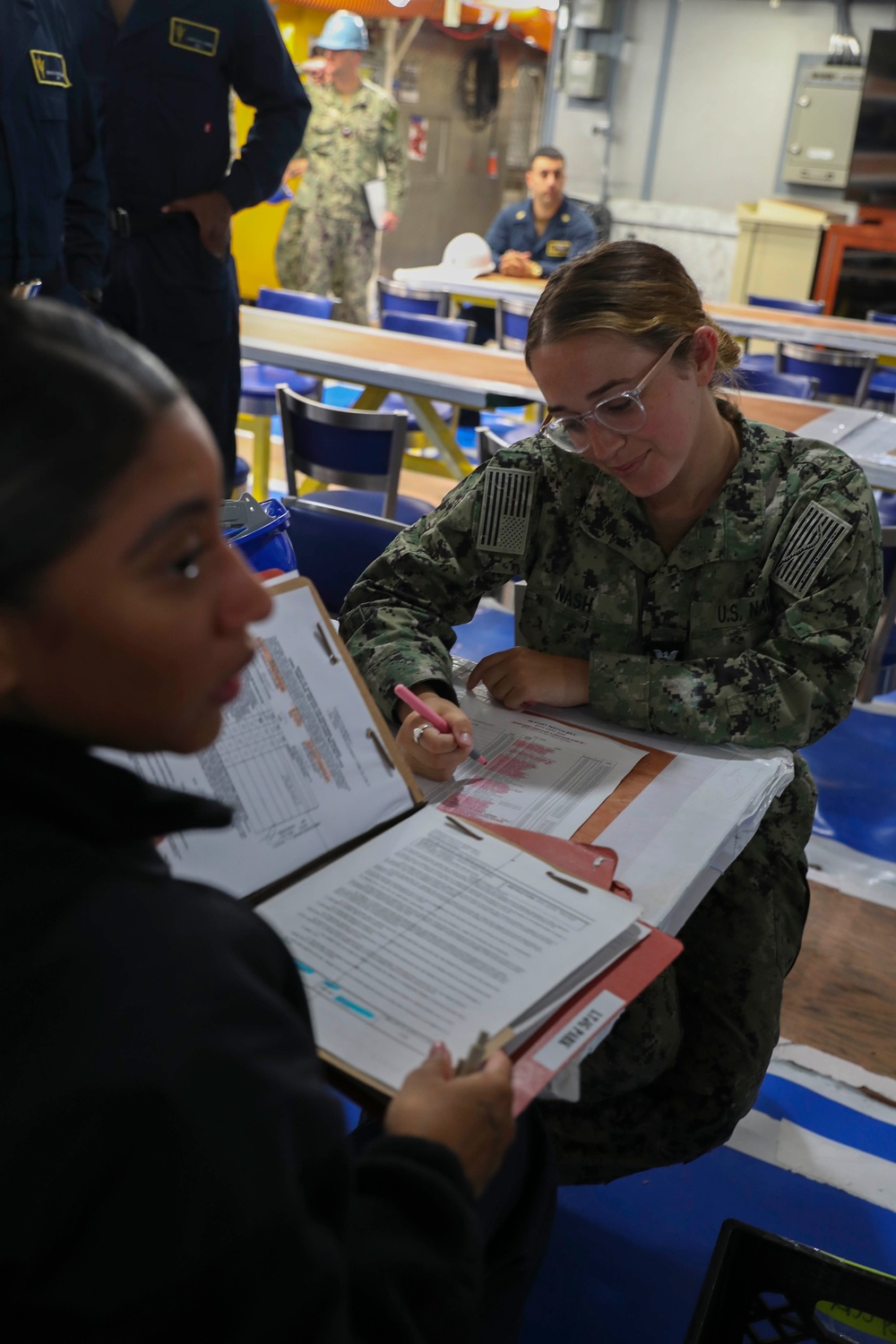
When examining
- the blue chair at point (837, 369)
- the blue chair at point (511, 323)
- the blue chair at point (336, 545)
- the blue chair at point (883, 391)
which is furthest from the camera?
the blue chair at point (883, 391)

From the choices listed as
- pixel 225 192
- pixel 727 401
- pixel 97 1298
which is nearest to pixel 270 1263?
pixel 97 1298

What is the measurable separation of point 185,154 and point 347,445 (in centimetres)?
90

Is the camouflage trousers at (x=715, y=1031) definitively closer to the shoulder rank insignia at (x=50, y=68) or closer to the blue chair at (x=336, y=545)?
the blue chair at (x=336, y=545)

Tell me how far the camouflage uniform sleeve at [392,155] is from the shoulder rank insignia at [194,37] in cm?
421

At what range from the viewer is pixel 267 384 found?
4.52m

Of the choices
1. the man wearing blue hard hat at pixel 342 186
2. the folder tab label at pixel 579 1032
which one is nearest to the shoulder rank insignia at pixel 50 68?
the folder tab label at pixel 579 1032

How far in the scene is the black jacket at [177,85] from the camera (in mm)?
2932

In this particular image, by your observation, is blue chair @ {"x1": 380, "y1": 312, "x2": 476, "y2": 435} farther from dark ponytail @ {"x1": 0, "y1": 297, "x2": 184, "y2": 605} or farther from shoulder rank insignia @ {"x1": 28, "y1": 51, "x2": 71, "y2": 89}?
dark ponytail @ {"x1": 0, "y1": 297, "x2": 184, "y2": 605}

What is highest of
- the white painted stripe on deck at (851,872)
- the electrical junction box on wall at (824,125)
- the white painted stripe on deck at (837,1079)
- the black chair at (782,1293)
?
the electrical junction box on wall at (824,125)

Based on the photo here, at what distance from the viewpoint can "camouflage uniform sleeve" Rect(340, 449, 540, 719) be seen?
58.7 inches

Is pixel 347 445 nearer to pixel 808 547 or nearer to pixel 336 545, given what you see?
pixel 336 545

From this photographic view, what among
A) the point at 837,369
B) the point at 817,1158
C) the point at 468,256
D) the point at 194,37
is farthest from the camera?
the point at 468,256

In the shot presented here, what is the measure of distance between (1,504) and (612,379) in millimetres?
1025

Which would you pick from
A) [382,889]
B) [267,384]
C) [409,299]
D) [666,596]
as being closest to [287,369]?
[267,384]
